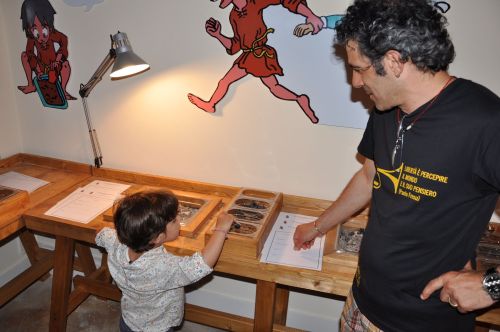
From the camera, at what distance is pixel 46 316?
8.68 ft

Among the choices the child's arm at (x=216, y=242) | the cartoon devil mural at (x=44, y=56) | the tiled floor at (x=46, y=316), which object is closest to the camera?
the child's arm at (x=216, y=242)

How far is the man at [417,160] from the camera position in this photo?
3.58 ft

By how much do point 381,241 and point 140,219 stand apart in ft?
2.85

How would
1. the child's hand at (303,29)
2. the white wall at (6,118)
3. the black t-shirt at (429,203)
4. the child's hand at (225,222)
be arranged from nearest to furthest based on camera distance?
the black t-shirt at (429,203), the child's hand at (225,222), the child's hand at (303,29), the white wall at (6,118)

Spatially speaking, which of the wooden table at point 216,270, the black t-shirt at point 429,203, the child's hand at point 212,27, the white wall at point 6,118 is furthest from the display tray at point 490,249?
the white wall at point 6,118

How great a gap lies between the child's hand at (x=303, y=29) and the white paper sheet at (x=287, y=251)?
0.92 meters

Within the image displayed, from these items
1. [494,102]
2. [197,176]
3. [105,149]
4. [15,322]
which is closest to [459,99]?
[494,102]

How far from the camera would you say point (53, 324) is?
2328 millimetres

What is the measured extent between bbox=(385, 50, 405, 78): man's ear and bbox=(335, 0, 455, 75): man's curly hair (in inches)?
0.5

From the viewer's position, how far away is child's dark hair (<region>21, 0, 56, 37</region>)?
7.39ft

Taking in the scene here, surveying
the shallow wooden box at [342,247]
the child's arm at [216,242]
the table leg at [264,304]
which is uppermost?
the child's arm at [216,242]

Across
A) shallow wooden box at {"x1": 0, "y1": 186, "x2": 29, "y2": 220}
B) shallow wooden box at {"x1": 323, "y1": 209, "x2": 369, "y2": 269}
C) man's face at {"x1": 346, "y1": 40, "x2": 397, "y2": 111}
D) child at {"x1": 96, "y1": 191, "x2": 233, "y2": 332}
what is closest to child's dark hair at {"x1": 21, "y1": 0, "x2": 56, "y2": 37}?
shallow wooden box at {"x1": 0, "y1": 186, "x2": 29, "y2": 220}

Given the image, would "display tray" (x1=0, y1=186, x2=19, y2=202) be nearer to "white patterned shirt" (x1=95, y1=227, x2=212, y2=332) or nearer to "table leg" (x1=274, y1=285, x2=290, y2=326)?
"white patterned shirt" (x1=95, y1=227, x2=212, y2=332)

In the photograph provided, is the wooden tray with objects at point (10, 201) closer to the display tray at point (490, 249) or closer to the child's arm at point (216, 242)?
the child's arm at point (216, 242)
